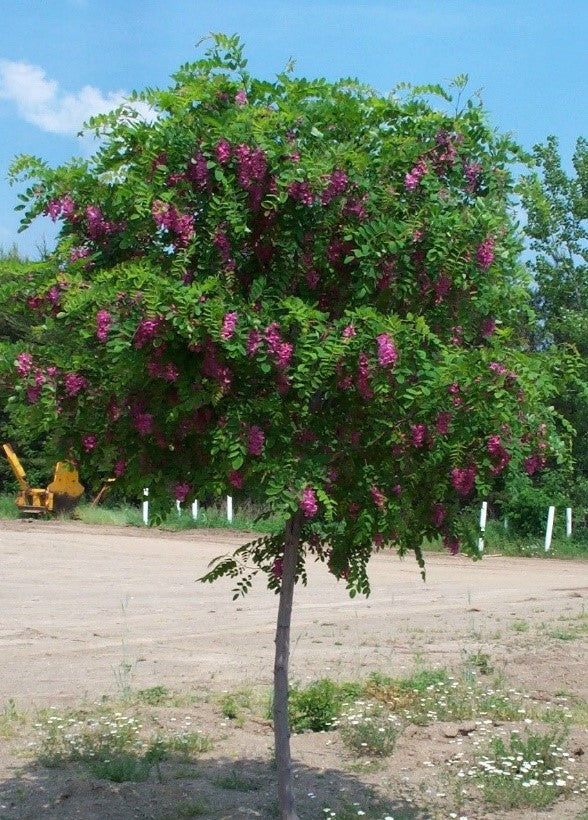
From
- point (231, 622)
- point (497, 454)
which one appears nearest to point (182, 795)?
point (497, 454)

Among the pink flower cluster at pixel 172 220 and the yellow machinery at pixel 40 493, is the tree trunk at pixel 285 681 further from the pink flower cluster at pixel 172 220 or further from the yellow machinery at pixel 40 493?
the yellow machinery at pixel 40 493

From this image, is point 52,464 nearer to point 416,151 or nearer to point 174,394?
point 174,394

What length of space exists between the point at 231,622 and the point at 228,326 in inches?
377

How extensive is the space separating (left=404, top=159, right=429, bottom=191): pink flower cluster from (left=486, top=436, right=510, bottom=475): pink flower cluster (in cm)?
110

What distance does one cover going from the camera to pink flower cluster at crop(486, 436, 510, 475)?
470 centimetres

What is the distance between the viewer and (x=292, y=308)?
451cm

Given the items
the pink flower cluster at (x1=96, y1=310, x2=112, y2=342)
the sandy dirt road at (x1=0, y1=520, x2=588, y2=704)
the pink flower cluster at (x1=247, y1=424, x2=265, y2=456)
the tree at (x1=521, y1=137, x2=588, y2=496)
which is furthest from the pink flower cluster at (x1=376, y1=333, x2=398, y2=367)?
the tree at (x1=521, y1=137, x2=588, y2=496)

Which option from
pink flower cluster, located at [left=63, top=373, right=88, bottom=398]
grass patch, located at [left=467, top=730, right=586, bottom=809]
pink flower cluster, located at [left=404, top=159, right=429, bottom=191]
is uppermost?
pink flower cluster, located at [left=404, top=159, right=429, bottom=191]

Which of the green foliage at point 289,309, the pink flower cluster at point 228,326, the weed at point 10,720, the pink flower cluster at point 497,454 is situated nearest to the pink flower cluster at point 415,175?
the green foliage at point 289,309

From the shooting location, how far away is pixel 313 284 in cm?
497

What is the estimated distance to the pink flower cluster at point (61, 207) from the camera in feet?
16.5

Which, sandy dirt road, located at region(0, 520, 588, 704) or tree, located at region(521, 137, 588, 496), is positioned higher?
tree, located at region(521, 137, 588, 496)

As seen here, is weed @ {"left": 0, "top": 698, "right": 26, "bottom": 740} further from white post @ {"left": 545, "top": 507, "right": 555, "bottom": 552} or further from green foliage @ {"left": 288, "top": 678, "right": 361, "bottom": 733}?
white post @ {"left": 545, "top": 507, "right": 555, "bottom": 552}

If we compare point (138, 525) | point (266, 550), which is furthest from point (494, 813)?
point (138, 525)
